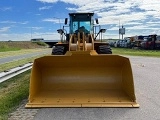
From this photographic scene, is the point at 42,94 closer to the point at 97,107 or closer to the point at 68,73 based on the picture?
the point at 68,73

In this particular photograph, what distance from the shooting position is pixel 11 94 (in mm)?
7895

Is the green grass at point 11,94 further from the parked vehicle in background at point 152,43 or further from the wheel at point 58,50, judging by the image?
the parked vehicle in background at point 152,43

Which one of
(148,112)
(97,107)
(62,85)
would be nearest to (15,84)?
(62,85)

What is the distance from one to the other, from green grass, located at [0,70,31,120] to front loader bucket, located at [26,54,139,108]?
58 cm

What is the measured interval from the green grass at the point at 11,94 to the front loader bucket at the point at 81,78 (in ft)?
1.89

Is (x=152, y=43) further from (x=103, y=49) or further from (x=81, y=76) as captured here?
(x=81, y=76)

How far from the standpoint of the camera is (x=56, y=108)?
632 centimetres

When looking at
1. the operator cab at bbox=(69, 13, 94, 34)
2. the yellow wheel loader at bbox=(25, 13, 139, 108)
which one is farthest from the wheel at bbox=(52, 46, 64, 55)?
the yellow wheel loader at bbox=(25, 13, 139, 108)

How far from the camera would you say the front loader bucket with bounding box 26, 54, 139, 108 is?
270 inches

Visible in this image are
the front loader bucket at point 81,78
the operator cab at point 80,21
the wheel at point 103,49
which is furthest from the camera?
the operator cab at point 80,21

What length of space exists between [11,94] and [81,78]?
6.53 ft

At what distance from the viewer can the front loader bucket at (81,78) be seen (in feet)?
22.5

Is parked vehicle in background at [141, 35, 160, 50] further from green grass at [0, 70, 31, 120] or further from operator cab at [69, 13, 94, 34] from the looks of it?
green grass at [0, 70, 31, 120]

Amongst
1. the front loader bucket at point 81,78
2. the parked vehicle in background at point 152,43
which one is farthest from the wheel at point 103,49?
the parked vehicle in background at point 152,43
